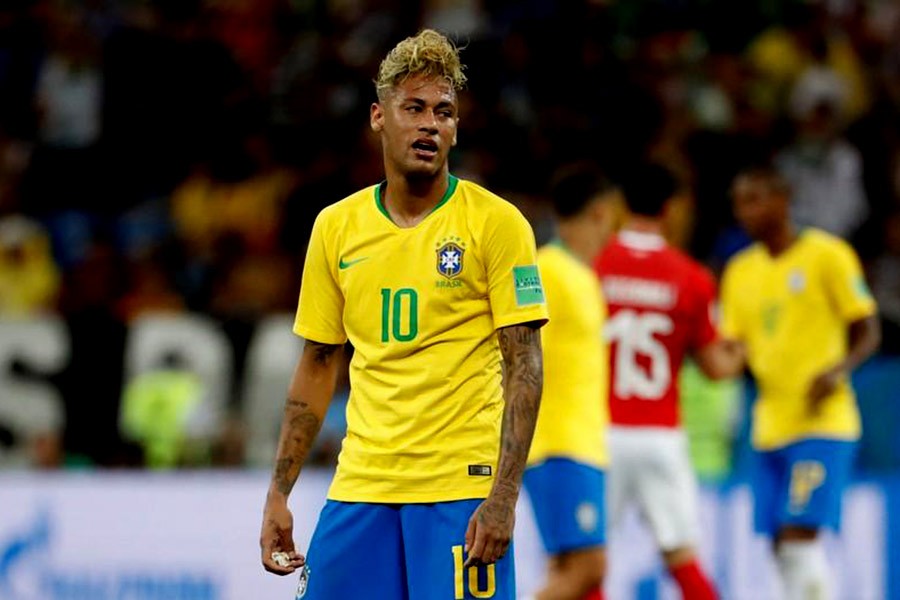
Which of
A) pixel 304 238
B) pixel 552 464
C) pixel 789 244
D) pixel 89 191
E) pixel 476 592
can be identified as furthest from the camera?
pixel 89 191

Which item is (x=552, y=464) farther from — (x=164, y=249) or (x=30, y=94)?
(x=30, y=94)

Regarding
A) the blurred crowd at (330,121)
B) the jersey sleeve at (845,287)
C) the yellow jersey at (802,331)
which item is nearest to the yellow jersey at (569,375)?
the yellow jersey at (802,331)

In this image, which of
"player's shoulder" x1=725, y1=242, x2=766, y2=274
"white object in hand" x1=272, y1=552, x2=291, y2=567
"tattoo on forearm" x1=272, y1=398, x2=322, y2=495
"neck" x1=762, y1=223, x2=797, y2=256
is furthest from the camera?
"player's shoulder" x1=725, y1=242, x2=766, y2=274

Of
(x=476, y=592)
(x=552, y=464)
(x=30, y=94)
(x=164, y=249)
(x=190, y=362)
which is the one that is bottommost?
(x=476, y=592)

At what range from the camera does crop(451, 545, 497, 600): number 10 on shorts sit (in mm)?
5336

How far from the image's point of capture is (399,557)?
5.49 metres

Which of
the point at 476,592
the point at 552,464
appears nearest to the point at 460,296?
the point at 476,592

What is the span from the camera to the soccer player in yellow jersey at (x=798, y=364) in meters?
9.48

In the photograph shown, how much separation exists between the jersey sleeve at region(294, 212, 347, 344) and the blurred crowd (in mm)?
Result: 7342

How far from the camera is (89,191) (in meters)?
14.5

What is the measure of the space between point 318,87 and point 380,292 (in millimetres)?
9833

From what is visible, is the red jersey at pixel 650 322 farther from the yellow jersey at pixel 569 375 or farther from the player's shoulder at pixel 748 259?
the yellow jersey at pixel 569 375

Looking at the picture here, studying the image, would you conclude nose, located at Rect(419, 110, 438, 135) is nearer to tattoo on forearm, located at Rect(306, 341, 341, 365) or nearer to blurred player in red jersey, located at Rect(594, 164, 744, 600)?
tattoo on forearm, located at Rect(306, 341, 341, 365)

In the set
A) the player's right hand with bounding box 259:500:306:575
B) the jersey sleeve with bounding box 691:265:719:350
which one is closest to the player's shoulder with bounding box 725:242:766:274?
the jersey sleeve with bounding box 691:265:719:350
